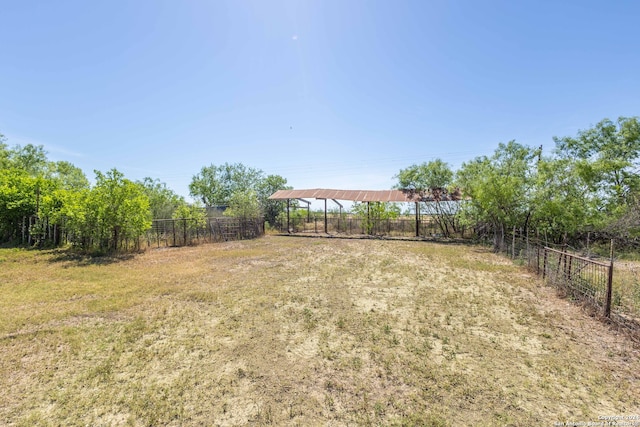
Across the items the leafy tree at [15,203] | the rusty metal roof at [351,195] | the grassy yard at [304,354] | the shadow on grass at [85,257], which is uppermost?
the rusty metal roof at [351,195]

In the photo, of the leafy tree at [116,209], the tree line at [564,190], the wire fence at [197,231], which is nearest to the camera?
the tree line at [564,190]

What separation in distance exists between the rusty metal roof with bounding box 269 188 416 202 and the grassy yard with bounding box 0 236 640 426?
1349 cm

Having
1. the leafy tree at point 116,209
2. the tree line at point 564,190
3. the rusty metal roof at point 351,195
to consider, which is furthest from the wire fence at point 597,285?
the leafy tree at point 116,209

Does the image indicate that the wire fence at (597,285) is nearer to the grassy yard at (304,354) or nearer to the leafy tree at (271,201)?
the grassy yard at (304,354)

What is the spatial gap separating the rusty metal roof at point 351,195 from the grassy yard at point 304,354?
13488 millimetres

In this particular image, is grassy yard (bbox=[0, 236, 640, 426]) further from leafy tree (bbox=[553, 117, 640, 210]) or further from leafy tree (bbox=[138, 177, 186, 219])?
leafy tree (bbox=[138, 177, 186, 219])

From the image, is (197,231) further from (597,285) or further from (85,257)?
(597,285)

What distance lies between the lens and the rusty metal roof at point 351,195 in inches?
832

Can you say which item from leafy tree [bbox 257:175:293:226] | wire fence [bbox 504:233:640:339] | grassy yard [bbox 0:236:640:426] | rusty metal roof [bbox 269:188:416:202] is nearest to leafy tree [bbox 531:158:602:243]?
wire fence [bbox 504:233:640:339]

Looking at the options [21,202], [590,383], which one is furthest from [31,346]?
[21,202]

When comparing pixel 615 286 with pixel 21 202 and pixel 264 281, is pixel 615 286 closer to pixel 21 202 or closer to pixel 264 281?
pixel 264 281

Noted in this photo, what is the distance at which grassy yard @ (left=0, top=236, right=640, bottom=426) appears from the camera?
299cm

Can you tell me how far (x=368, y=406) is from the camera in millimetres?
3047

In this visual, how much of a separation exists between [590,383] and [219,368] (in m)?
4.63
